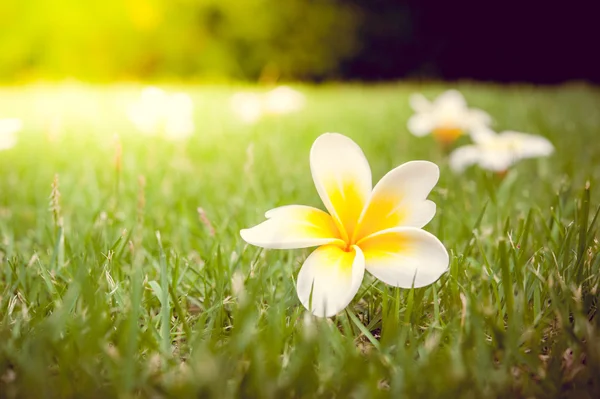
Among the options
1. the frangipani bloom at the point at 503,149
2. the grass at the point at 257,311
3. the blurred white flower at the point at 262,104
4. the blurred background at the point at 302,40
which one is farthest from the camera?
the blurred background at the point at 302,40

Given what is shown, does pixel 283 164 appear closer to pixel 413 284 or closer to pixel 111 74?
pixel 413 284

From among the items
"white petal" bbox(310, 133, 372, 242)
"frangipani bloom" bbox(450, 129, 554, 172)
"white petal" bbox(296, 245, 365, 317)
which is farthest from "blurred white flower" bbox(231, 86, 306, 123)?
"white petal" bbox(296, 245, 365, 317)

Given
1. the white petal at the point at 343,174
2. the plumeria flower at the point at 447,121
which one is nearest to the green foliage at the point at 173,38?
the plumeria flower at the point at 447,121

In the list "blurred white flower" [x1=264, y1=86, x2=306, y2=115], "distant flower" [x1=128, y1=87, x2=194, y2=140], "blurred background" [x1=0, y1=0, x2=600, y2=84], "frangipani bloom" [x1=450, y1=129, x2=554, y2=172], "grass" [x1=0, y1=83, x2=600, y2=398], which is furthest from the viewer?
"blurred background" [x1=0, y1=0, x2=600, y2=84]

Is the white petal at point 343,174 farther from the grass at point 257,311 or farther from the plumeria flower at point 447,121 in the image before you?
the plumeria flower at point 447,121

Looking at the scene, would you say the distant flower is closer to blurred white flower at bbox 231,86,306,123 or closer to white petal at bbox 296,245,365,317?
blurred white flower at bbox 231,86,306,123
